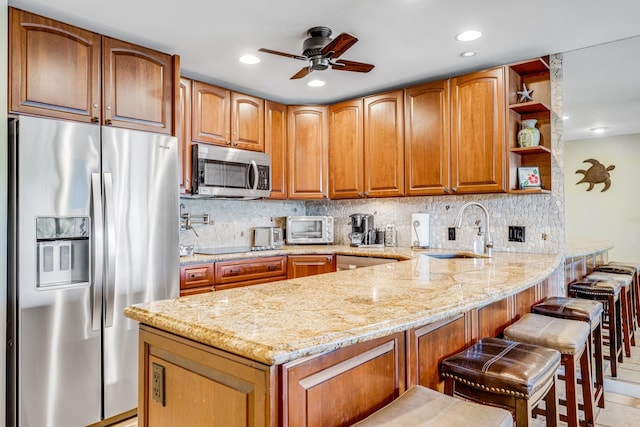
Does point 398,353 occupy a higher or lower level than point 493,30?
lower

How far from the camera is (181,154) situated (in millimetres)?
3252

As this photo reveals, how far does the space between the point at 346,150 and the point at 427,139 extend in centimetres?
87

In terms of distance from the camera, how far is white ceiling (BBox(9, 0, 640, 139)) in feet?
7.50

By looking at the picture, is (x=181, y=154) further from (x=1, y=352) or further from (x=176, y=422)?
(x=176, y=422)

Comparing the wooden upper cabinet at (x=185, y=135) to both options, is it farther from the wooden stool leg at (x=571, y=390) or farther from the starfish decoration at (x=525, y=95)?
the wooden stool leg at (x=571, y=390)

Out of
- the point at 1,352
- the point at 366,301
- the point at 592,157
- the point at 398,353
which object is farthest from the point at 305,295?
the point at 592,157

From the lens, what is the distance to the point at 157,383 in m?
1.22

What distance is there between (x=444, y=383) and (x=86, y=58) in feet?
8.70

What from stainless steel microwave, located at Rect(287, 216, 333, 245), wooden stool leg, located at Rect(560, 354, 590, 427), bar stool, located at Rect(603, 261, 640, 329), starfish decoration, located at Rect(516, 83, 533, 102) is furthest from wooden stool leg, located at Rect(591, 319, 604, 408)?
stainless steel microwave, located at Rect(287, 216, 333, 245)

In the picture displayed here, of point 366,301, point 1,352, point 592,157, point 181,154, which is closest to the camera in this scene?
point 366,301

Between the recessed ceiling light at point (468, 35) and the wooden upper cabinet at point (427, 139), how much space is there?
0.68m

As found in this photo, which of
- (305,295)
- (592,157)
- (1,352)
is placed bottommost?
(1,352)

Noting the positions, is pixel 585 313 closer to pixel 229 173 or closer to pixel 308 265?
pixel 308 265

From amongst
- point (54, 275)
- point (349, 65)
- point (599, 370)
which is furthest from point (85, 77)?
point (599, 370)
